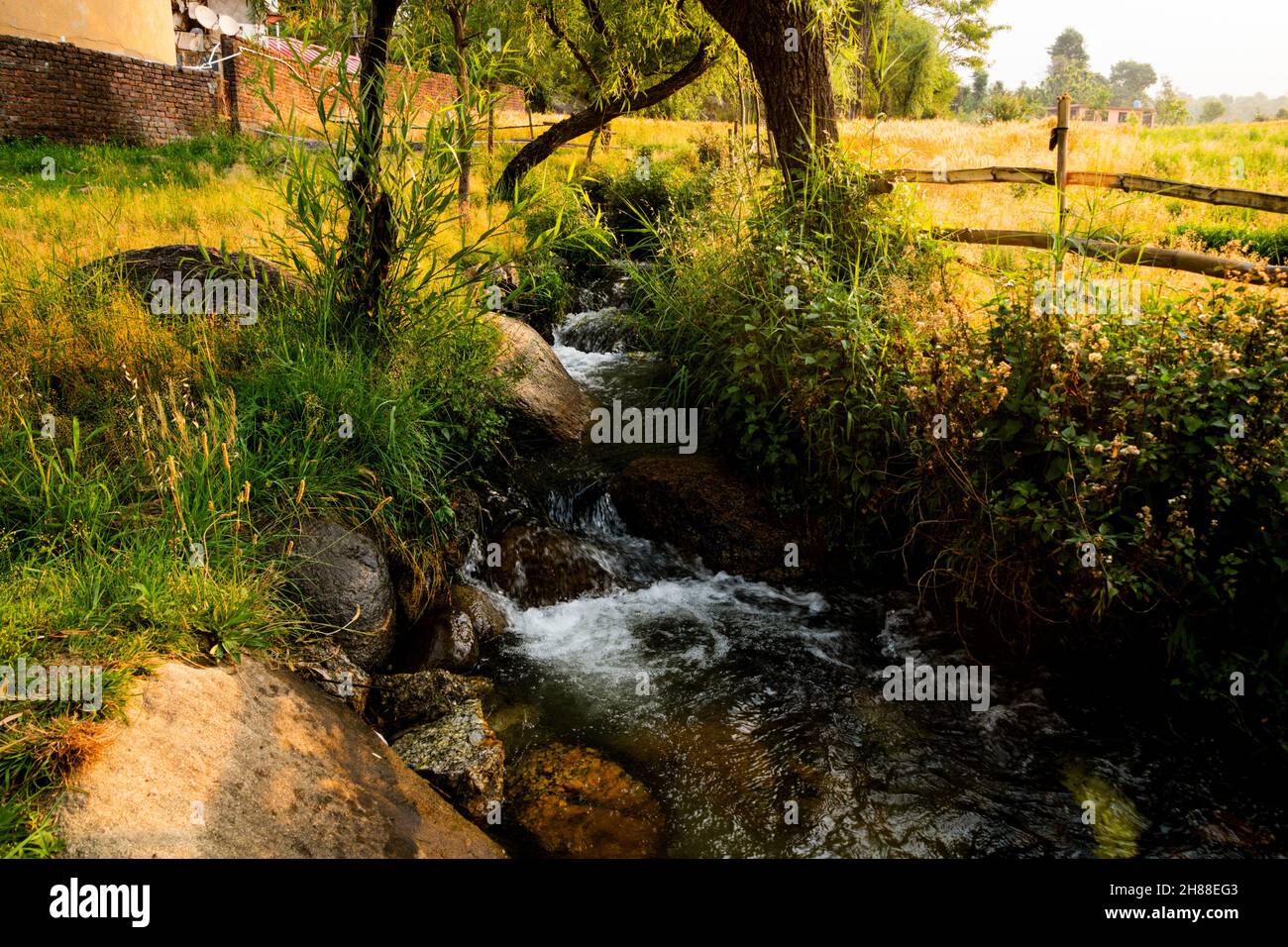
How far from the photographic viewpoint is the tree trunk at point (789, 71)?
7.15 meters

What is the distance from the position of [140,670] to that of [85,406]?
99.7 inches

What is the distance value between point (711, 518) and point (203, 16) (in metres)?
29.0

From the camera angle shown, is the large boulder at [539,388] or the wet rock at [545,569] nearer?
the wet rock at [545,569]

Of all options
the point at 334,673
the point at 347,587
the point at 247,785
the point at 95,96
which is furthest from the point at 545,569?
the point at 95,96

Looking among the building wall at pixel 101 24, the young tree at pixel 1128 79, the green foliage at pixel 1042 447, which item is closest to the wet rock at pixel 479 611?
the green foliage at pixel 1042 447

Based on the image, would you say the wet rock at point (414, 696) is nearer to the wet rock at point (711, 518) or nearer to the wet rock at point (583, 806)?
the wet rock at point (583, 806)

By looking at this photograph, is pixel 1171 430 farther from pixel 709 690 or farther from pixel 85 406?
pixel 85 406

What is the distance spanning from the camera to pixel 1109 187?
6.89 metres

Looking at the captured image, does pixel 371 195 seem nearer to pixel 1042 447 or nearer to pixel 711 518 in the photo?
pixel 711 518

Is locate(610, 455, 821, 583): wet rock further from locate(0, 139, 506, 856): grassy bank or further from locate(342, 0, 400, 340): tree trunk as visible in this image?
locate(342, 0, 400, 340): tree trunk

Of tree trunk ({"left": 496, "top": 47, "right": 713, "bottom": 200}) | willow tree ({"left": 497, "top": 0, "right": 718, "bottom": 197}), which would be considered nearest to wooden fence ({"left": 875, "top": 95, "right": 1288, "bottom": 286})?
willow tree ({"left": 497, "top": 0, "right": 718, "bottom": 197})

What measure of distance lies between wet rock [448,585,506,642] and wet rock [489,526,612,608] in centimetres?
31

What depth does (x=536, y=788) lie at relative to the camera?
13.1 ft

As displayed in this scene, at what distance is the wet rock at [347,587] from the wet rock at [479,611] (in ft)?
1.68
